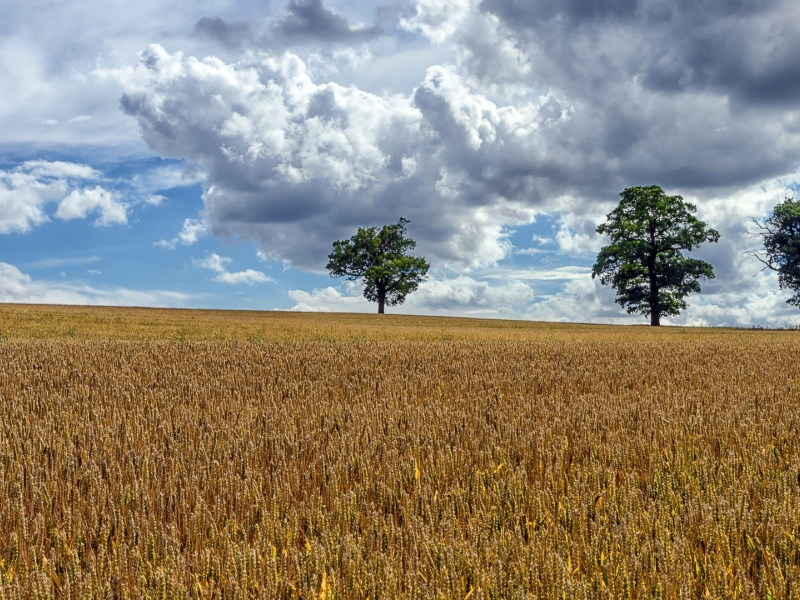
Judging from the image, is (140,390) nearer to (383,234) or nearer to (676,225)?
(676,225)

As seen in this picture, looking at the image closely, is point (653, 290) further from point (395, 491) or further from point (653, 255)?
point (395, 491)

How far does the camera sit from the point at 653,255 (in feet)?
155

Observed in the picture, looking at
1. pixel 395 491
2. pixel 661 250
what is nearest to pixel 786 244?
pixel 661 250

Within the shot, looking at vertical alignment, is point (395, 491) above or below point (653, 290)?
below

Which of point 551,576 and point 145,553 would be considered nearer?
point 551,576

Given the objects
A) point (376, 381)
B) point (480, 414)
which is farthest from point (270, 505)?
point (376, 381)

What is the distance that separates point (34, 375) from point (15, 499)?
6.92 m

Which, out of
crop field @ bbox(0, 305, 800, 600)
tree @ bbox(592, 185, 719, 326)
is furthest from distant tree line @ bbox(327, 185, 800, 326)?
crop field @ bbox(0, 305, 800, 600)

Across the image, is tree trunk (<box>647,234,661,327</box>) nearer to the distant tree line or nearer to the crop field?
the distant tree line

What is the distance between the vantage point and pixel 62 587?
2955 mm

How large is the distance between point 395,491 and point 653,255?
156 feet

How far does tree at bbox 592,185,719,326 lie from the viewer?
46469 millimetres

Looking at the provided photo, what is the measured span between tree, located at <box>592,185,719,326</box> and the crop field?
1584 inches

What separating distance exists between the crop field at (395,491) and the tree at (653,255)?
4024 cm
